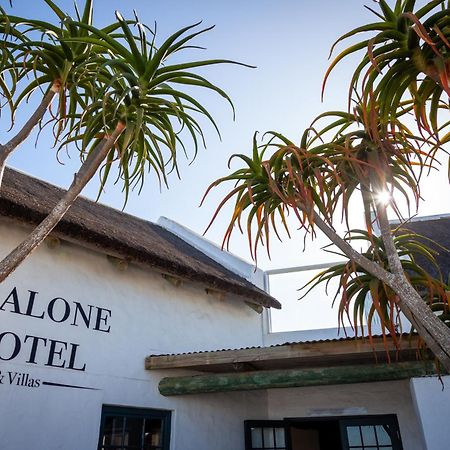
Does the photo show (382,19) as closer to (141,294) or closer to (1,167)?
(1,167)

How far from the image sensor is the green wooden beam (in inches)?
195

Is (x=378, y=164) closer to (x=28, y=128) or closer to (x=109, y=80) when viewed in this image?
(x=109, y=80)

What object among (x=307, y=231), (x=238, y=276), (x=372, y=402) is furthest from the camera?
(x=238, y=276)

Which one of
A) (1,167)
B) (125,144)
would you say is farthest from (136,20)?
(1,167)

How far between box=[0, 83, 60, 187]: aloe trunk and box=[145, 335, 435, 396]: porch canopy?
11.0 ft

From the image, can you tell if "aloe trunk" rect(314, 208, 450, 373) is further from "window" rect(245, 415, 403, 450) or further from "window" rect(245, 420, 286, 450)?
"window" rect(245, 420, 286, 450)

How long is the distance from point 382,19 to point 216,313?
6.03 m

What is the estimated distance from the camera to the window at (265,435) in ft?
23.8

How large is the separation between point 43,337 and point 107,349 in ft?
3.03

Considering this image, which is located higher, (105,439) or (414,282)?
(414,282)

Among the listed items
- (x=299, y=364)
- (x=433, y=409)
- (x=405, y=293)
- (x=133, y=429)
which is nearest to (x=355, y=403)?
(x=299, y=364)

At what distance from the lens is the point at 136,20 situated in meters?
3.30

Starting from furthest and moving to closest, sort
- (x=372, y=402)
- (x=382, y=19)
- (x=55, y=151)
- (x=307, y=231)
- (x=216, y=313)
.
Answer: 1. (x=216, y=313)
2. (x=372, y=402)
3. (x=55, y=151)
4. (x=307, y=231)
5. (x=382, y=19)

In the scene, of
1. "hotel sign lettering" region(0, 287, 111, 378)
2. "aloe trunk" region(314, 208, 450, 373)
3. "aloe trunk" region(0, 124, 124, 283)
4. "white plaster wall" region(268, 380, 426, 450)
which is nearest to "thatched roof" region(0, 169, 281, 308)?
"hotel sign lettering" region(0, 287, 111, 378)
